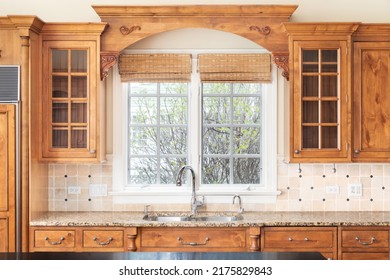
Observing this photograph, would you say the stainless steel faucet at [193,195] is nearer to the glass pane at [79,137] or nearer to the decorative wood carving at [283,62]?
the glass pane at [79,137]

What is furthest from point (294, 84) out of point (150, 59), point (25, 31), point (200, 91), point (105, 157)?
point (25, 31)

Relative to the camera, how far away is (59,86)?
12.6ft

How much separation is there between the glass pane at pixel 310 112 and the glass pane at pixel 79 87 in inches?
65.7

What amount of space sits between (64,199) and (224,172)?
4.44 feet

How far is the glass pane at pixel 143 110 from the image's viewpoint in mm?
4223

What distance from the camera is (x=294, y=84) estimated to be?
3789mm

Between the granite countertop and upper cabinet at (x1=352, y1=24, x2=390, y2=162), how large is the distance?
18.7 inches

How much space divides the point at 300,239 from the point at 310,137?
78cm

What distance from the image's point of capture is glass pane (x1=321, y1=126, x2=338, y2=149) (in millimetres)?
3814

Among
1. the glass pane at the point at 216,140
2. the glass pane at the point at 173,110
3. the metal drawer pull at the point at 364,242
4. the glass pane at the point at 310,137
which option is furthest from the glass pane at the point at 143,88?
the metal drawer pull at the point at 364,242

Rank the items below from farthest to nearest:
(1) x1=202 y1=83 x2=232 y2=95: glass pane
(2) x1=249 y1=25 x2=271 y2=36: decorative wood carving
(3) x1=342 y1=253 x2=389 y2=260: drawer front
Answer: (1) x1=202 y1=83 x2=232 y2=95: glass pane
(2) x1=249 y1=25 x2=271 y2=36: decorative wood carving
(3) x1=342 y1=253 x2=389 y2=260: drawer front

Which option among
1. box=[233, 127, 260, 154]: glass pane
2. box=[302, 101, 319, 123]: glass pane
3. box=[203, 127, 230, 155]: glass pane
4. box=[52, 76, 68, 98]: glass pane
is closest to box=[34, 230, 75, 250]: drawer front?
box=[52, 76, 68, 98]: glass pane

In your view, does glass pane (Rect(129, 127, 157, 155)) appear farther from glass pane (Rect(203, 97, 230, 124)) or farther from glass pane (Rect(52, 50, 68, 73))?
glass pane (Rect(52, 50, 68, 73))
